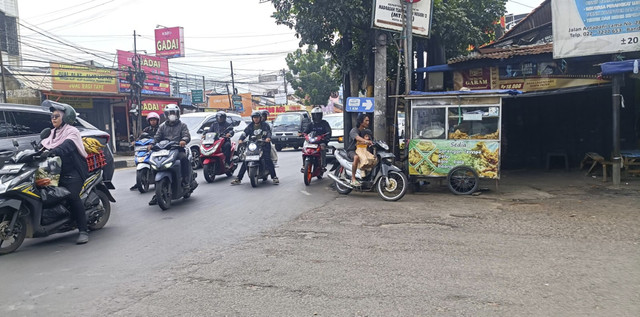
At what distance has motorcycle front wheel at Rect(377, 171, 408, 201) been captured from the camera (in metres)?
8.76

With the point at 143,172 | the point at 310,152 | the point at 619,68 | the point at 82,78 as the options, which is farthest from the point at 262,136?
the point at 82,78

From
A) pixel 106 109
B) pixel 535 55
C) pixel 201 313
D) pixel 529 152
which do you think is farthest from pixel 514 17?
pixel 201 313

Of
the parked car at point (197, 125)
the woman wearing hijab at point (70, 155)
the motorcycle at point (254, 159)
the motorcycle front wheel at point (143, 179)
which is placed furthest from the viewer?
the parked car at point (197, 125)

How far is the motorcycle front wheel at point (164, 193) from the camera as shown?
7.91 meters

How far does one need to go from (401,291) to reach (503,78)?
949 cm

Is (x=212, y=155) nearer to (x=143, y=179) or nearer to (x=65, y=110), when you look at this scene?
(x=143, y=179)

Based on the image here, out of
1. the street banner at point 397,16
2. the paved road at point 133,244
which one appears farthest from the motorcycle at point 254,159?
the street banner at point 397,16

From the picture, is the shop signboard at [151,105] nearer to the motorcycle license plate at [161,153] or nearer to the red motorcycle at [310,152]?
the red motorcycle at [310,152]

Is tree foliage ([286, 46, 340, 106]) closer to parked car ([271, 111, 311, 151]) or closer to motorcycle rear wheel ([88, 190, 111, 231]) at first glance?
parked car ([271, 111, 311, 151])

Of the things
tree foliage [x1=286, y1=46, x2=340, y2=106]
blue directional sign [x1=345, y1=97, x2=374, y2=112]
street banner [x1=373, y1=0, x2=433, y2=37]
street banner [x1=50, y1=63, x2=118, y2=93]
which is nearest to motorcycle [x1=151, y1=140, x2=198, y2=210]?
blue directional sign [x1=345, y1=97, x2=374, y2=112]

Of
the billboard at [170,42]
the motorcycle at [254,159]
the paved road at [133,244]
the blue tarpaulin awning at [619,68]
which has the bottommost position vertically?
the paved road at [133,244]

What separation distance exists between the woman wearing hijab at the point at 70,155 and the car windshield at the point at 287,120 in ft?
52.4

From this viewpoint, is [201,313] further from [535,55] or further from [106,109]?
[106,109]

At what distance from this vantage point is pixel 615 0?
33.3 feet
